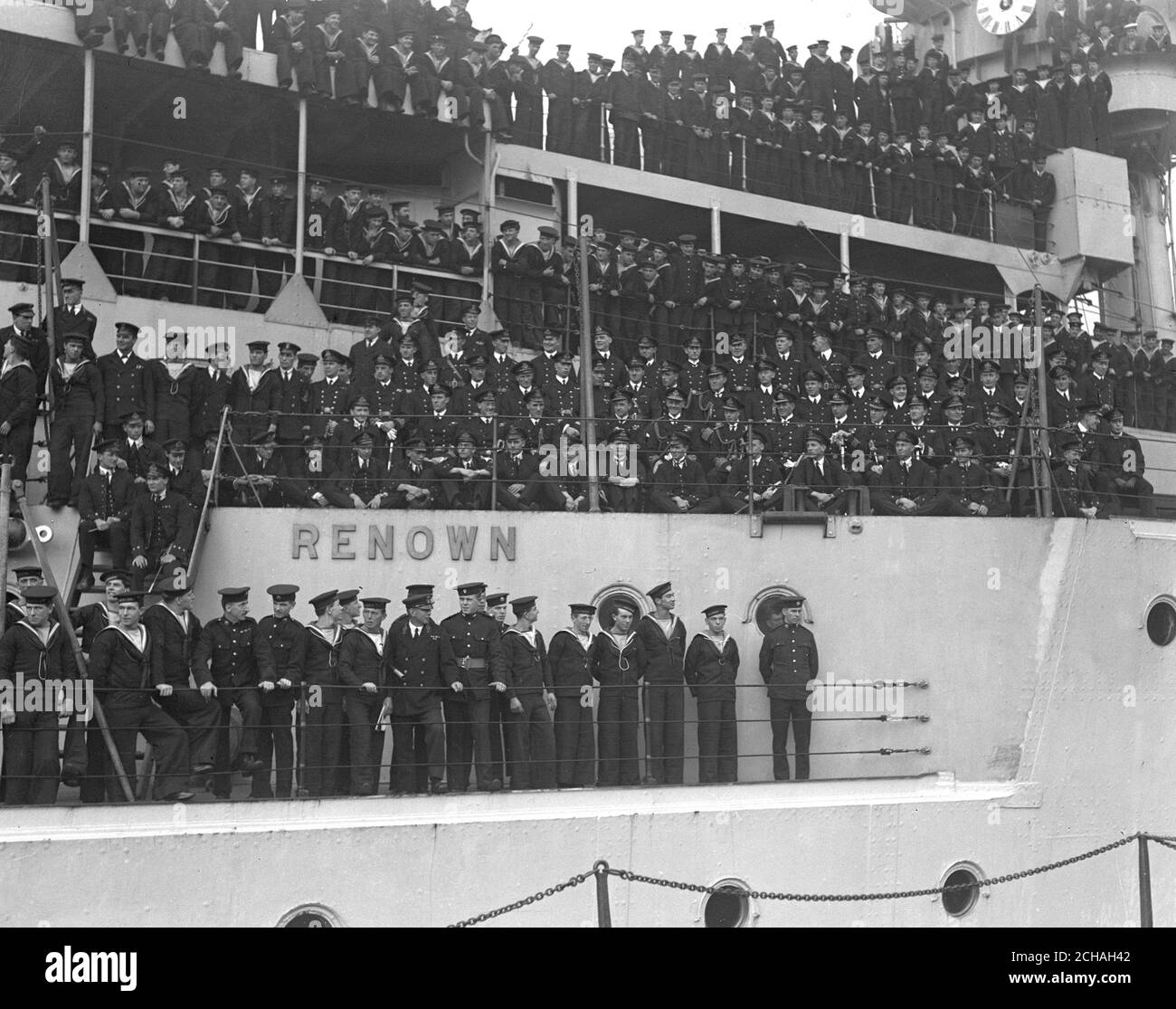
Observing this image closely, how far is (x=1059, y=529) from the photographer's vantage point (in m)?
12.3

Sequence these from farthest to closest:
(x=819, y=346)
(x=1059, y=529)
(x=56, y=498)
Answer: (x=819, y=346) < (x=1059, y=529) < (x=56, y=498)

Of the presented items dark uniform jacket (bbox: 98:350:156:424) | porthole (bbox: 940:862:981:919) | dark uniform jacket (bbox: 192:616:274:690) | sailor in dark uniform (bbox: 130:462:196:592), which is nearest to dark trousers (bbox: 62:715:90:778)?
dark uniform jacket (bbox: 192:616:274:690)

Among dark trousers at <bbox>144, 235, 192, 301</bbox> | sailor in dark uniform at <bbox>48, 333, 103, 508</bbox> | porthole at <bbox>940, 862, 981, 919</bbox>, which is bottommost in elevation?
porthole at <bbox>940, 862, 981, 919</bbox>

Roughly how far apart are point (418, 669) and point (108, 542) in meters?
2.46

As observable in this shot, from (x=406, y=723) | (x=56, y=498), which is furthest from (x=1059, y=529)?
(x=56, y=498)

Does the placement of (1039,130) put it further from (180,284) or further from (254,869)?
(254,869)

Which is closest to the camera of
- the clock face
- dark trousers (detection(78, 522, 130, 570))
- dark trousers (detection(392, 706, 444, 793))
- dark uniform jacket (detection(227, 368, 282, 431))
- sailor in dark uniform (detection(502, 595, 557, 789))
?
dark trousers (detection(392, 706, 444, 793))

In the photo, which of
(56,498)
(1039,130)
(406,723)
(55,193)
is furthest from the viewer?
(1039,130)

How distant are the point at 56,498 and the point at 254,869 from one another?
358 cm

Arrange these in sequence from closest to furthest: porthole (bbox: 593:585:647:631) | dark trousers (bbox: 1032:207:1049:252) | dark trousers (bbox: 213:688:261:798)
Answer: dark trousers (bbox: 213:688:261:798) < porthole (bbox: 593:585:647:631) < dark trousers (bbox: 1032:207:1049:252)

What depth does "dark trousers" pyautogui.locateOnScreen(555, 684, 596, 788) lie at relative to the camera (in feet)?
35.5

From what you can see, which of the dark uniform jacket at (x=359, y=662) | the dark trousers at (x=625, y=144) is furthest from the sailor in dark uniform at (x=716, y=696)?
the dark trousers at (x=625, y=144)

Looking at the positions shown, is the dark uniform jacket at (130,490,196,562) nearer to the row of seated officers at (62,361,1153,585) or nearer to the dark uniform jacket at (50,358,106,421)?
the row of seated officers at (62,361,1153,585)

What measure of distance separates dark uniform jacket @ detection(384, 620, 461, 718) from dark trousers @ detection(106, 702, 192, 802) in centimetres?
145
